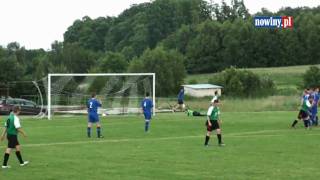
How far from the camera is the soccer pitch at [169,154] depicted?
17.2 m

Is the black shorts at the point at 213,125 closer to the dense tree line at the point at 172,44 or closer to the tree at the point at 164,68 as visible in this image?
the dense tree line at the point at 172,44

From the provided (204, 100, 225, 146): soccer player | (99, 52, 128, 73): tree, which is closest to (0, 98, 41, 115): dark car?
(204, 100, 225, 146): soccer player

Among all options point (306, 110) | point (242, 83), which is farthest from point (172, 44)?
point (306, 110)

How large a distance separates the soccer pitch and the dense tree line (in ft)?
161

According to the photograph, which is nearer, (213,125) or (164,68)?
(213,125)

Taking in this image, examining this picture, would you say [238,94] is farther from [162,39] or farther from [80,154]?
[162,39]

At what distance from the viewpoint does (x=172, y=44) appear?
15162 centimetres

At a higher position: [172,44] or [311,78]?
[172,44]

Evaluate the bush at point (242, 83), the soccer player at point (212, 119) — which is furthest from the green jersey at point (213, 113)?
the bush at point (242, 83)

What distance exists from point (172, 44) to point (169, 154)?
130143mm

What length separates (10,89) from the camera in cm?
7100

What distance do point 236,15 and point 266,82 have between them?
291ft

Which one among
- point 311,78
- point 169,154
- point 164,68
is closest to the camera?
point 169,154

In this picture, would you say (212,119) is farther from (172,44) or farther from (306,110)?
(172,44)
